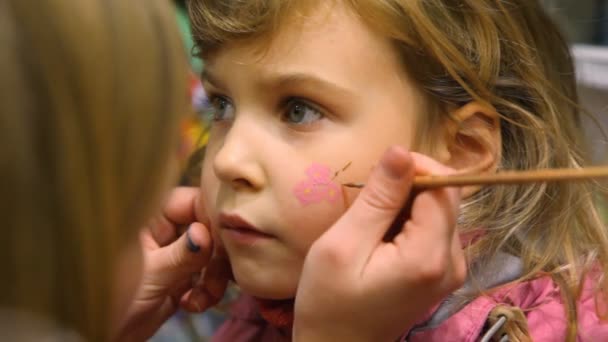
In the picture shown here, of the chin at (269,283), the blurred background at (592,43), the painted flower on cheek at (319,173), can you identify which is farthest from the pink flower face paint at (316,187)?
the blurred background at (592,43)

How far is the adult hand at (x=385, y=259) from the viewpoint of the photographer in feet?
2.72

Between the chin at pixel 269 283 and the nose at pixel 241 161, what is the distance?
104 millimetres

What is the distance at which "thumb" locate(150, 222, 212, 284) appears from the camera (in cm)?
112

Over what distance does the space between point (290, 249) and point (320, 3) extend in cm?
28

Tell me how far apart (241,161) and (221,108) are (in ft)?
0.46

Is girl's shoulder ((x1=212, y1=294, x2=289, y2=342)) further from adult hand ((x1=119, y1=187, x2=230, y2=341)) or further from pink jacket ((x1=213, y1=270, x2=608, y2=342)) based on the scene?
pink jacket ((x1=213, y1=270, x2=608, y2=342))

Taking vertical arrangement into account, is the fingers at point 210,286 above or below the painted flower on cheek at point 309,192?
below

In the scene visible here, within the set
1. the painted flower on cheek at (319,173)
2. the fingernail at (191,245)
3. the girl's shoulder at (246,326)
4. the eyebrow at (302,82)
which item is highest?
the eyebrow at (302,82)

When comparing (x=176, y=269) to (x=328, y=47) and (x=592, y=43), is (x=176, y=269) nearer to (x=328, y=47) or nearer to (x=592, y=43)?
(x=328, y=47)

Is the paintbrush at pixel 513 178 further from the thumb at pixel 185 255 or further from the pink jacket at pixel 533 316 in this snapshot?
the thumb at pixel 185 255

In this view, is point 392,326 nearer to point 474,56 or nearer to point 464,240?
point 464,240

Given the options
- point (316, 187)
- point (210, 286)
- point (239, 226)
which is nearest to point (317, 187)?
point (316, 187)

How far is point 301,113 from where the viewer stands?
3.33 ft

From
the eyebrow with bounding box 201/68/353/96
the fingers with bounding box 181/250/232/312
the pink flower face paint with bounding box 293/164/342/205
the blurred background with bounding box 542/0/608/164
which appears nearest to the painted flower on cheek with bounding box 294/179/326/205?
the pink flower face paint with bounding box 293/164/342/205
